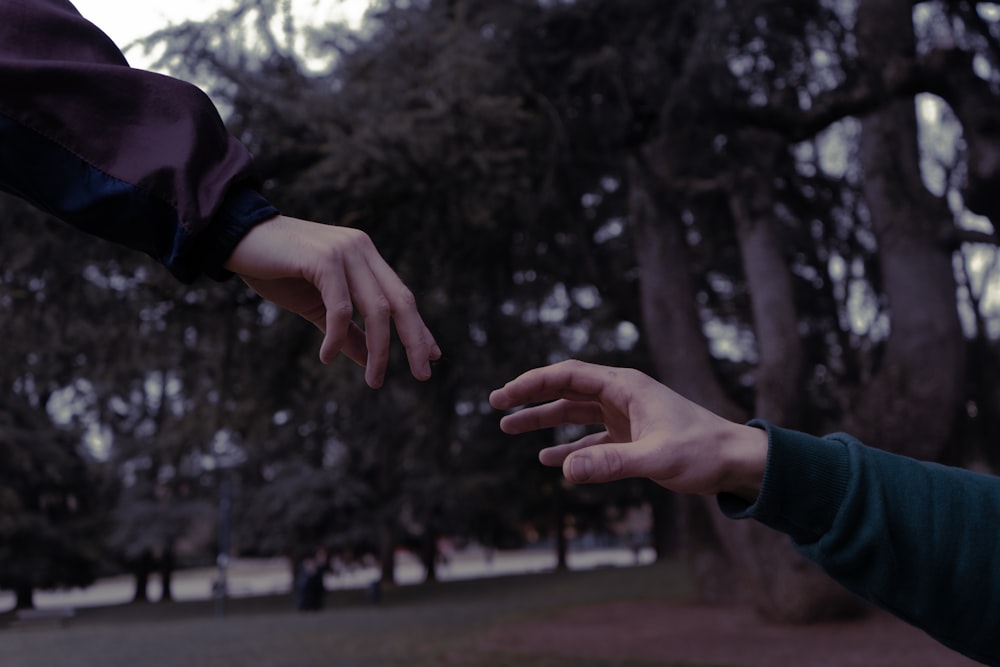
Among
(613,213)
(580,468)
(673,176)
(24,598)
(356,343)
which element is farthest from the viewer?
(24,598)

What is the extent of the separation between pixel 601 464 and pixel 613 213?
12329mm

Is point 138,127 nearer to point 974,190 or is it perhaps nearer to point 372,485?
point 974,190

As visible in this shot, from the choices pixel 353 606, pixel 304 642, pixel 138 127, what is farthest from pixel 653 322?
pixel 353 606

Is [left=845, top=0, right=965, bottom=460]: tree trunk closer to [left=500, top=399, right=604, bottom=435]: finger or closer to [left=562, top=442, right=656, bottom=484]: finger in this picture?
[left=500, top=399, right=604, bottom=435]: finger

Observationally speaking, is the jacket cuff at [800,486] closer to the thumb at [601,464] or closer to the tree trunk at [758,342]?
the thumb at [601,464]

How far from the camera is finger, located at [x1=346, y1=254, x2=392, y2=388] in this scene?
4.68 feet

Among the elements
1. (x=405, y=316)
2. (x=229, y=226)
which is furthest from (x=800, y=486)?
(x=229, y=226)

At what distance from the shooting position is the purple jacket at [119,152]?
1.36 meters

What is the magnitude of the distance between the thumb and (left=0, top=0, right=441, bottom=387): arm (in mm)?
292

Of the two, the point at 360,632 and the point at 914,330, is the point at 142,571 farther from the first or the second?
the point at 914,330

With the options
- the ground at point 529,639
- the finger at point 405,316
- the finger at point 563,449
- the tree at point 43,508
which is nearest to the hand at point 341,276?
the finger at point 405,316

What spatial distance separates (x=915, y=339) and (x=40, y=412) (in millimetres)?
20765

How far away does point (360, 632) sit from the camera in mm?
15062

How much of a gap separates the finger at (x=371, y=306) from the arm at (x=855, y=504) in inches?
13.0
